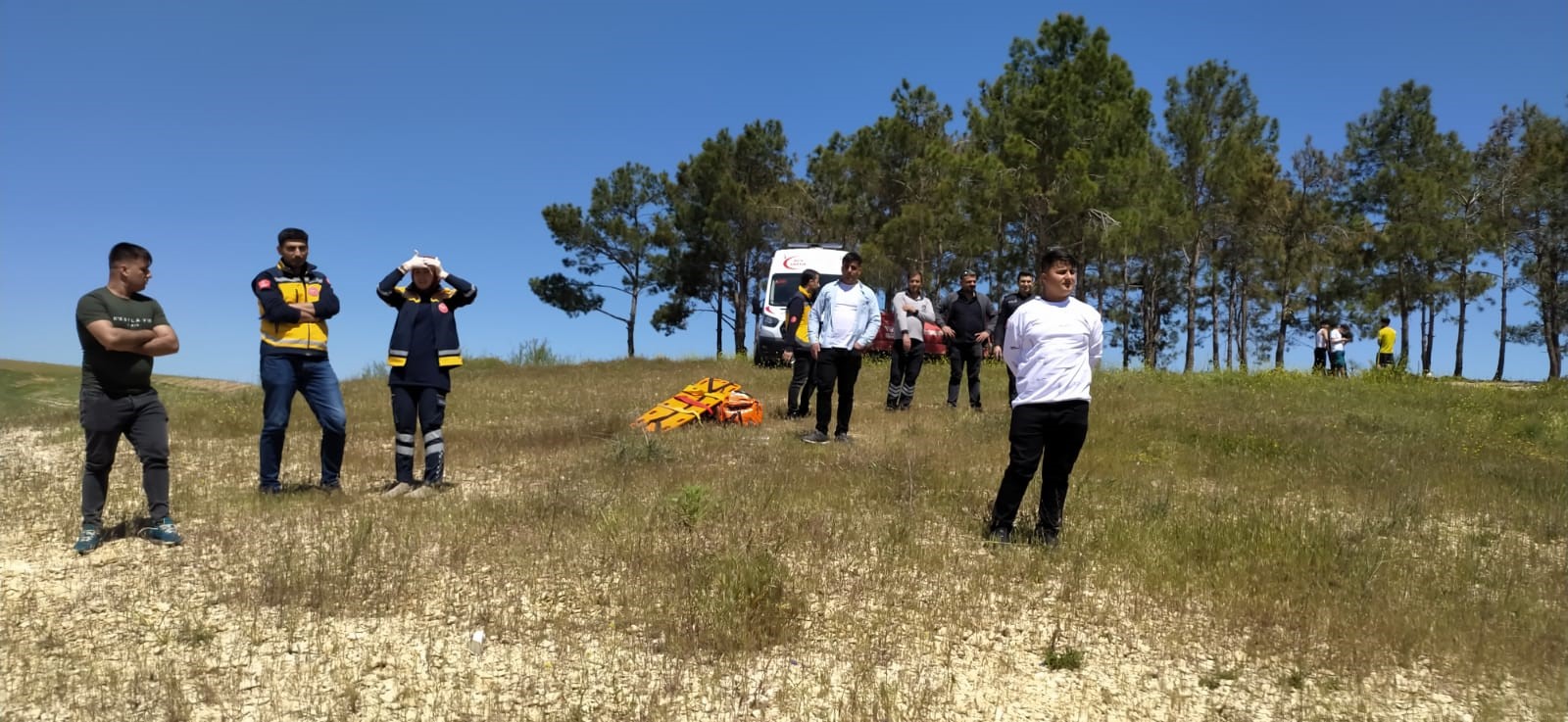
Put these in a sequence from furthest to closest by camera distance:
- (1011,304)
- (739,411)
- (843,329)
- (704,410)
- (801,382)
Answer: (801,382) → (1011,304) → (739,411) → (704,410) → (843,329)

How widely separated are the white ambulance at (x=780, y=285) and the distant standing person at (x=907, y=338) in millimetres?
7607

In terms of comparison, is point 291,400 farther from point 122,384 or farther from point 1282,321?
point 1282,321

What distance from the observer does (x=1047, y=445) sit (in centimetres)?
488

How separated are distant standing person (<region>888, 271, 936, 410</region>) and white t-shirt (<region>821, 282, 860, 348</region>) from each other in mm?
1934

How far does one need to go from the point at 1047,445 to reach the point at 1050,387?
0.40 m

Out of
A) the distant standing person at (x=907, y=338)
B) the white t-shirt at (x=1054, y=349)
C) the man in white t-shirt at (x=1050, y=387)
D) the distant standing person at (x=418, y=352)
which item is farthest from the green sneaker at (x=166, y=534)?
the distant standing person at (x=907, y=338)

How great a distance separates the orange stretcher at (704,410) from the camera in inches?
376

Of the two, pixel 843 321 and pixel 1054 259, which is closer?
pixel 1054 259

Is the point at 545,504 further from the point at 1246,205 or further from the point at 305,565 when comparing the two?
the point at 1246,205

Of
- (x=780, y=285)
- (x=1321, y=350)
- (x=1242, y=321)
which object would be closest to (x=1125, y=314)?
(x=1242, y=321)

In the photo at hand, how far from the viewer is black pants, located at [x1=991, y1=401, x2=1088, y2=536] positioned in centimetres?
473

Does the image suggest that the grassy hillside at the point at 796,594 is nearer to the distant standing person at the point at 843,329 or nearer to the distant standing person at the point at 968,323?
the distant standing person at the point at 843,329

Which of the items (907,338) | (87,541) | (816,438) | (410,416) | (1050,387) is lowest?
(87,541)

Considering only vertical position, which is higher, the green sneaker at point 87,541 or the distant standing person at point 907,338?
the distant standing person at point 907,338
